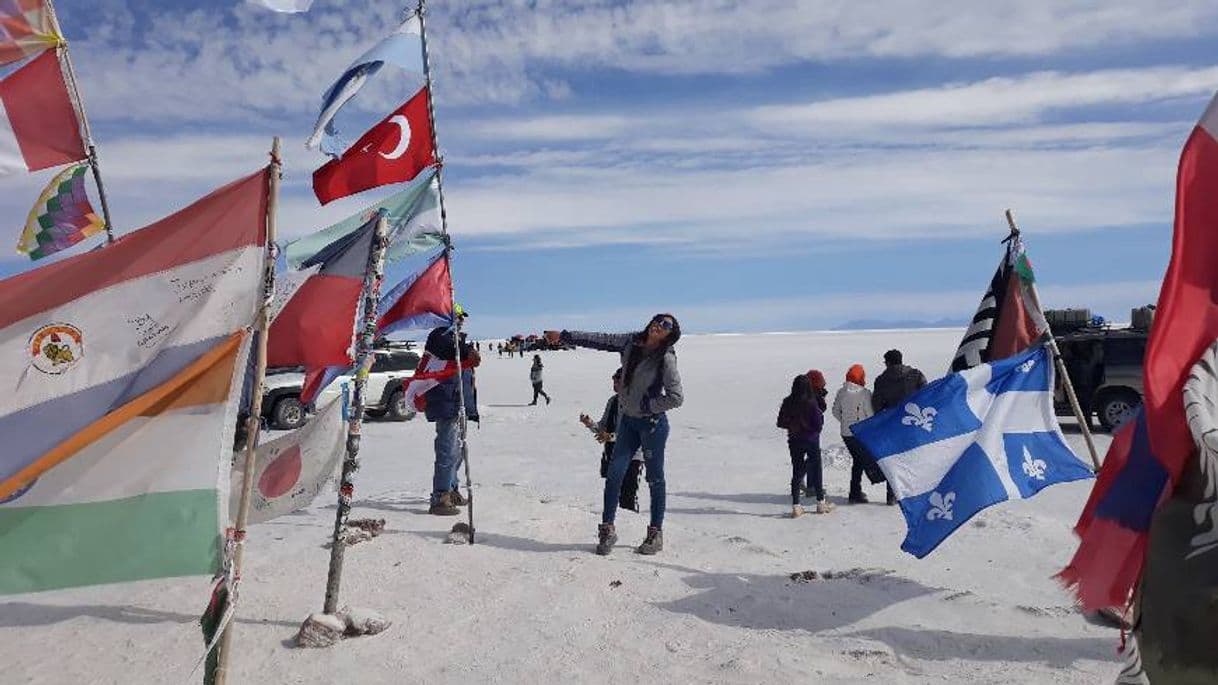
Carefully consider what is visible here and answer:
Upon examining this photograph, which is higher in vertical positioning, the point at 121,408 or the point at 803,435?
the point at 121,408

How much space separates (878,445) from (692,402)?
20785 millimetres

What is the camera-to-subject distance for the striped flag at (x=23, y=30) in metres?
6.17

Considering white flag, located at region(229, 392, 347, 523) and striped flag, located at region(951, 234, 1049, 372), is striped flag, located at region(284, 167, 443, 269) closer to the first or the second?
white flag, located at region(229, 392, 347, 523)

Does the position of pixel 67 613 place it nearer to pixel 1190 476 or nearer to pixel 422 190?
pixel 422 190

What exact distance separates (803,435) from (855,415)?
1.25m

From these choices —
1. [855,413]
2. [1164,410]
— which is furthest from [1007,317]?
[1164,410]

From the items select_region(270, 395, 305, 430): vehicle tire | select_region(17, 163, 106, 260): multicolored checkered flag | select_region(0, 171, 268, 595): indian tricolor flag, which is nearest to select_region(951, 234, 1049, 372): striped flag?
select_region(0, 171, 268, 595): indian tricolor flag

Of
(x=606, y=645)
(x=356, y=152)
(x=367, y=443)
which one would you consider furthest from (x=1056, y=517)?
(x=367, y=443)

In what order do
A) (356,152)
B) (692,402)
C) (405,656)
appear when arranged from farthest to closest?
(692,402), (356,152), (405,656)

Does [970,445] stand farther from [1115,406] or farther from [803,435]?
[1115,406]

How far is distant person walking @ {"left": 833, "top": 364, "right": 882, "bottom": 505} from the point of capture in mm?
10258

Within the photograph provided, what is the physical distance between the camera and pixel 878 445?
6004 mm

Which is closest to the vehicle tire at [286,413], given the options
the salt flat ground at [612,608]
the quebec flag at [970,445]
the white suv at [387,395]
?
the white suv at [387,395]

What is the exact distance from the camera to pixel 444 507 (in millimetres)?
8609
